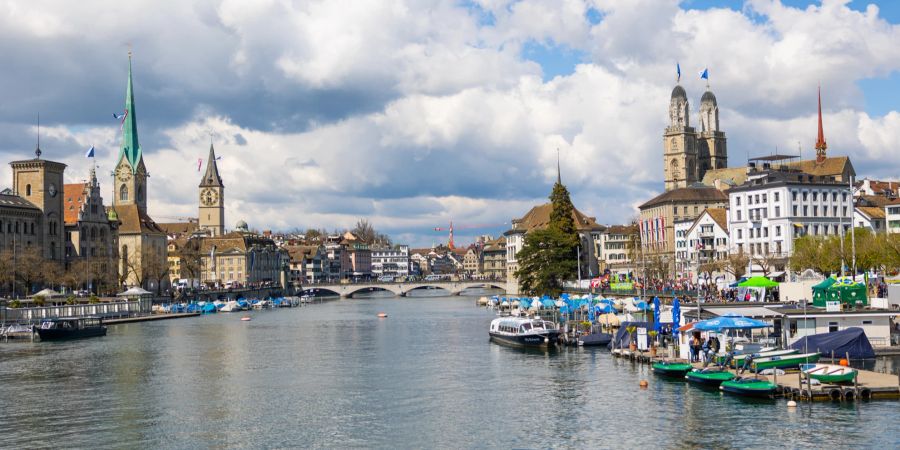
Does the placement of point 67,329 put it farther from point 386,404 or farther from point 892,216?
point 892,216

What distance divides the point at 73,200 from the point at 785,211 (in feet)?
402

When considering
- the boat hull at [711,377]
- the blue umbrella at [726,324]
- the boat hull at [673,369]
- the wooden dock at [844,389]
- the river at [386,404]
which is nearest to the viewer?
the river at [386,404]

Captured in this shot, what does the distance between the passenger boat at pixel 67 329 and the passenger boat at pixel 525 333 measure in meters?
42.6

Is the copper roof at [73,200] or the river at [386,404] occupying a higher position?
the copper roof at [73,200]

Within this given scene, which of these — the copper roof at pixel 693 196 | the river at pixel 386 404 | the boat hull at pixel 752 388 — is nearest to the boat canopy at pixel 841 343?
the river at pixel 386 404

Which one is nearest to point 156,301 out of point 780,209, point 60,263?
point 60,263

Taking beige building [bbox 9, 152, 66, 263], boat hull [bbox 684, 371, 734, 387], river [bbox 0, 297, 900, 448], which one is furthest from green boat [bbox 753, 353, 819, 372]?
beige building [bbox 9, 152, 66, 263]

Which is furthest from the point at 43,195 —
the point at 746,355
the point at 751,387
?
the point at 751,387

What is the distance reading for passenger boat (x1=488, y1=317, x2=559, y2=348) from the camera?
79.9 metres

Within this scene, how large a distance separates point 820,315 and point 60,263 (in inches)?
5318

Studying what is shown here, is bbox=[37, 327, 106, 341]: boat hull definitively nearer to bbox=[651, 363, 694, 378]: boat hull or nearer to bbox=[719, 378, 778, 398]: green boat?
bbox=[651, 363, 694, 378]: boat hull

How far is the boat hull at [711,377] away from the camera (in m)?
51.6

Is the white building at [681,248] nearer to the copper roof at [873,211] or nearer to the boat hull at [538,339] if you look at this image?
the copper roof at [873,211]

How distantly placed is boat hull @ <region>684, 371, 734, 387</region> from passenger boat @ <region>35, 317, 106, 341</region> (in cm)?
6675
